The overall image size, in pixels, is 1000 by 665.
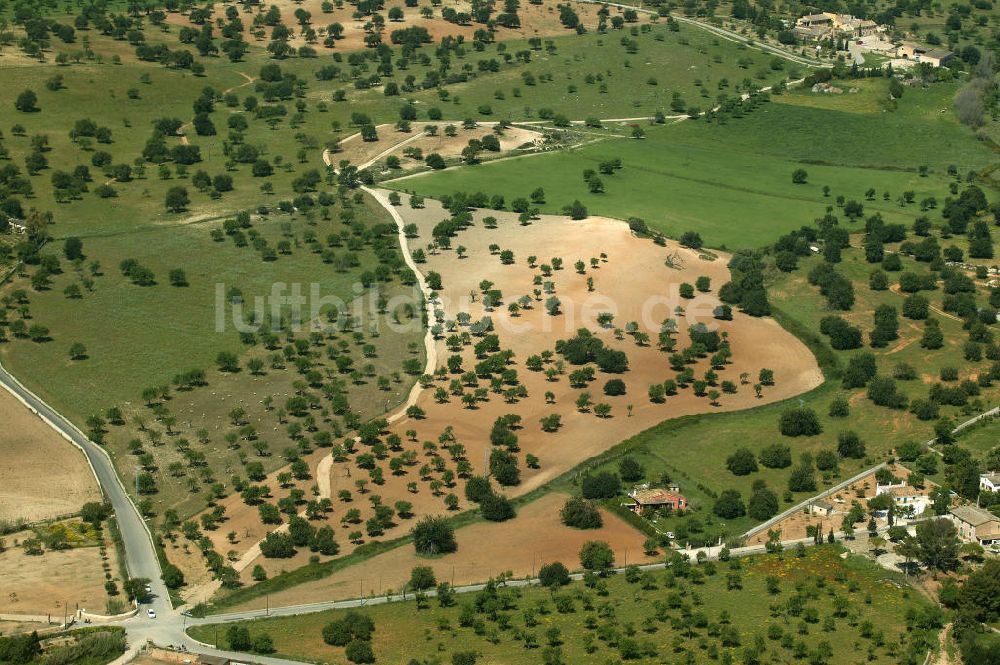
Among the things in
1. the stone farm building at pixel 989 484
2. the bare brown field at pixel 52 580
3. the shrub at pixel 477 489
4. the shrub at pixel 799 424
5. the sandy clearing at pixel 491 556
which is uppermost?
the stone farm building at pixel 989 484

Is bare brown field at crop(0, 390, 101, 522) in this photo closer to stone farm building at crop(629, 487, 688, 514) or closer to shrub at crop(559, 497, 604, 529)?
shrub at crop(559, 497, 604, 529)

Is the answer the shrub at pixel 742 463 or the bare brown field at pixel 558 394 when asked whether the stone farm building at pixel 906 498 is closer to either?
the shrub at pixel 742 463

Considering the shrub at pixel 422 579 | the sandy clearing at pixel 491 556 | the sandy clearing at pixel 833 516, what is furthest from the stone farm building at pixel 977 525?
the shrub at pixel 422 579

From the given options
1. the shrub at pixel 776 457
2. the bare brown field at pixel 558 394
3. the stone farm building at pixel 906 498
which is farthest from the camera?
the shrub at pixel 776 457

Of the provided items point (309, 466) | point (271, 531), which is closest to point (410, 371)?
point (309, 466)

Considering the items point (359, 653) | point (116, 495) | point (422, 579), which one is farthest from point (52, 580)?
point (422, 579)

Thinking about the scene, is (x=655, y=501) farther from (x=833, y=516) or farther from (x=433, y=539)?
→ (x=433, y=539)

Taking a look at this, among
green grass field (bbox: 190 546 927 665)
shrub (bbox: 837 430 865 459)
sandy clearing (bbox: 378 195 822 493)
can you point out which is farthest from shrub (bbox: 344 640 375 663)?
shrub (bbox: 837 430 865 459)
